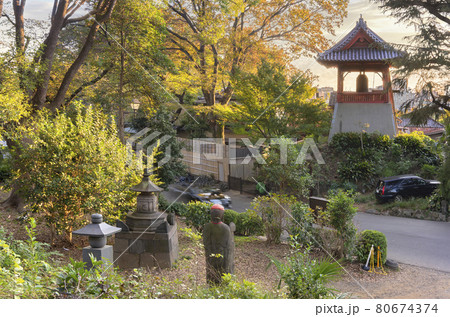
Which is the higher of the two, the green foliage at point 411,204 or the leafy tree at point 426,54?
the leafy tree at point 426,54

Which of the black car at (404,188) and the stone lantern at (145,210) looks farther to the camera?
the black car at (404,188)

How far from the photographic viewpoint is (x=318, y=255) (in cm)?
1067

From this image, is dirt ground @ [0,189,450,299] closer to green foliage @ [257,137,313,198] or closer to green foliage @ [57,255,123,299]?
green foliage @ [257,137,313,198]

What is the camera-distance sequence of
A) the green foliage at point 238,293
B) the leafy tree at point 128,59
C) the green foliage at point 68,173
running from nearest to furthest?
the green foliage at point 238,293 < the green foliage at point 68,173 < the leafy tree at point 128,59

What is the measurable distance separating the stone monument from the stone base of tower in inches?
618

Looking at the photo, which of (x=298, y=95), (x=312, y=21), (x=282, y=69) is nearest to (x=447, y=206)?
(x=298, y=95)

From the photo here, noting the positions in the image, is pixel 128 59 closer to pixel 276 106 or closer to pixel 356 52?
pixel 276 106

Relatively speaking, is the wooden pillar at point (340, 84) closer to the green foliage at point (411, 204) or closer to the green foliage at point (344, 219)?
the green foliage at point (411, 204)

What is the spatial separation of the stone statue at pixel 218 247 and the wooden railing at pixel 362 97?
17784mm

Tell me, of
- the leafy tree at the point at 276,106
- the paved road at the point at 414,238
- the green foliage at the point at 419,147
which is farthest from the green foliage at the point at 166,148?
the green foliage at the point at 419,147

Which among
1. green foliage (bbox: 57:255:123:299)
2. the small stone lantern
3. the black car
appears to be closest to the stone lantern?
the small stone lantern

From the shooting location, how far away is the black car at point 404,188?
58.3 ft

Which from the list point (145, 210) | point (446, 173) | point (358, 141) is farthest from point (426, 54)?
point (145, 210)
